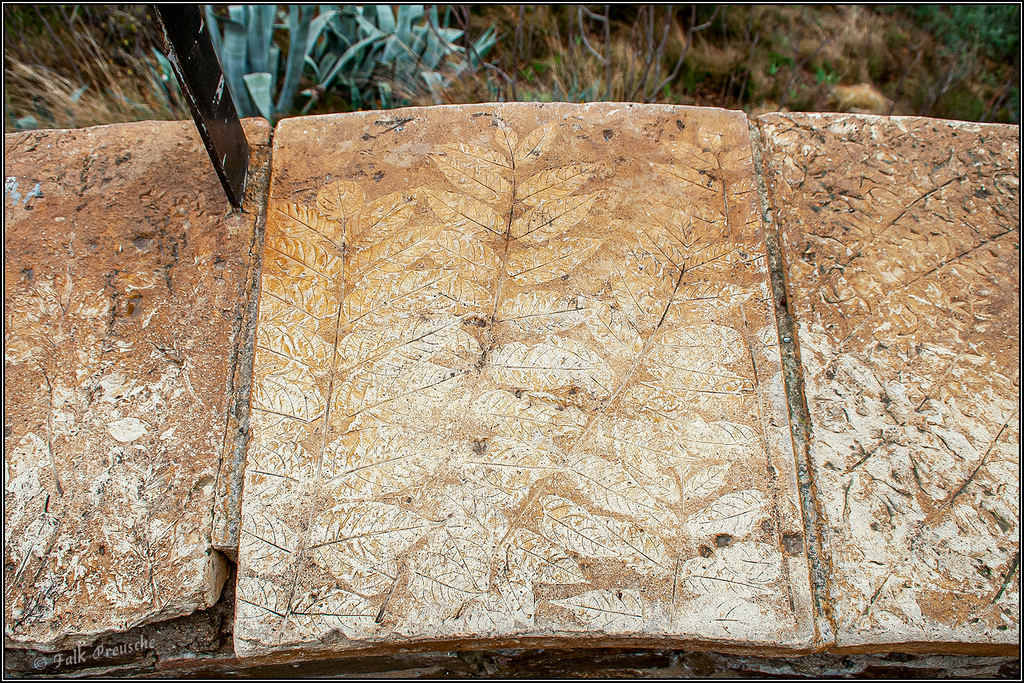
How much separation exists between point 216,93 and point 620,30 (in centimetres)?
225

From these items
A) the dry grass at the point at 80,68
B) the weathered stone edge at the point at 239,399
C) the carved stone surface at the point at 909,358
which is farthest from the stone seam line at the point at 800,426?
the dry grass at the point at 80,68

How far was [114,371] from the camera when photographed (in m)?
0.96

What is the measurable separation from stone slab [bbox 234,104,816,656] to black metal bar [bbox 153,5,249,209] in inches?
2.8

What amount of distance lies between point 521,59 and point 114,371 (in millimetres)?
2125

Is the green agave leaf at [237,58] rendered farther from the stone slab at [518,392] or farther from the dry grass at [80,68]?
the stone slab at [518,392]

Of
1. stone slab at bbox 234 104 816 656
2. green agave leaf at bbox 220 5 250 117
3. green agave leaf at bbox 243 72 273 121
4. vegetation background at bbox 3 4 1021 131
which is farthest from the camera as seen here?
vegetation background at bbox 3 4 1021 131

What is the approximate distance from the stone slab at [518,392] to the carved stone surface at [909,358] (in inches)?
3.1

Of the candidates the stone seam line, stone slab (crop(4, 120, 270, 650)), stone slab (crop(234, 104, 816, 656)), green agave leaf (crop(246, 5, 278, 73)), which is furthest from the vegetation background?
the stone seam line

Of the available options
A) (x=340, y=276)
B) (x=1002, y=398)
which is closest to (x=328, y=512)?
(x=340, y=276)

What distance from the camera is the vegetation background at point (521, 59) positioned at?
2080 millimetres

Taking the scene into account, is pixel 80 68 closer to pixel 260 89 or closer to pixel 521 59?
pixel 260 89

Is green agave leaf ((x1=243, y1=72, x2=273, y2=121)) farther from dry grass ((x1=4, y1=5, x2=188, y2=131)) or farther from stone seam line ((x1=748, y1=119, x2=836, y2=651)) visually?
stone seam line ((x1=748, y1=119, x2=836, y2=651))

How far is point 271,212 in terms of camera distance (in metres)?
1.05

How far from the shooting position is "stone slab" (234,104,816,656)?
84 cm
